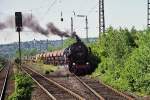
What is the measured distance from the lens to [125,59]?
1323 inches

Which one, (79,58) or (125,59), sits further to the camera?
(79,58)

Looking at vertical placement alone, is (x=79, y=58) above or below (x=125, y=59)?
below

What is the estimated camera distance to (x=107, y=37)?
38406mm

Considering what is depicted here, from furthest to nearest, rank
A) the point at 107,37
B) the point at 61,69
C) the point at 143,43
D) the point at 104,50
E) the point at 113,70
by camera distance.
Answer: the point at 61,69
the point at 104,50
the point at 107,37
the point at 113,70
the point at 143,43

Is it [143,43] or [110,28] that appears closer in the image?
[143,43]

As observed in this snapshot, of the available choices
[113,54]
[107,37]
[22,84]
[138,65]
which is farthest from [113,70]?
[22,84]

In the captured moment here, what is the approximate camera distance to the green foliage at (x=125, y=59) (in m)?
26.1

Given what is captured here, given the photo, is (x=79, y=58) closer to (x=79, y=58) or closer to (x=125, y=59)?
(x=79, y=58)

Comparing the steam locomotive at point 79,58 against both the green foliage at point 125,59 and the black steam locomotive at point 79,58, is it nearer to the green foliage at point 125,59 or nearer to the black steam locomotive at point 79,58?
the black steam locomotive at point 79,58

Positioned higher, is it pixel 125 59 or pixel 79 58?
pixel 125 59

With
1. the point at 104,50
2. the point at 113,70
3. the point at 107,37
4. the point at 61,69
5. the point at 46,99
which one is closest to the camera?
the point at 46,99

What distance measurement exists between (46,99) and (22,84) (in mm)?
2369

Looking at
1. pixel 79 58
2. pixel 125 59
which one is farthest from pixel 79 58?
pixel 125 59

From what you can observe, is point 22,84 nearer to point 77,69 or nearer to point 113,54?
point 113,54
